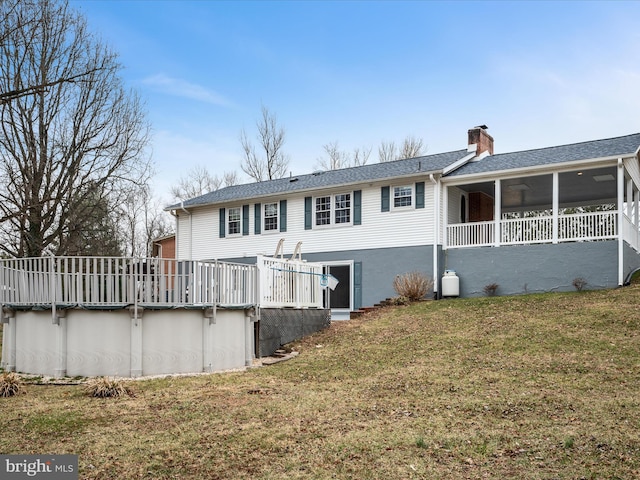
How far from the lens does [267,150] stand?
3734 centimetres

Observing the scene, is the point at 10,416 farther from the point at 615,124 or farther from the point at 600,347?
the point at 615,124

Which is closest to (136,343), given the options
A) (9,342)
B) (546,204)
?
(9,342)

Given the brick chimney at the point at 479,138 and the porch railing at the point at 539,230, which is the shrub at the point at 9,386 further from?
the brick chimney at the point at 479,138

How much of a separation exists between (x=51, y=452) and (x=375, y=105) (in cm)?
1959

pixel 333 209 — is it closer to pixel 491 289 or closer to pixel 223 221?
pixel 223 221

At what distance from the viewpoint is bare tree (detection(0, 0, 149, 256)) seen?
65.1 feet

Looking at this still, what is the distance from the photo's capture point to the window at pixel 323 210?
65.9 ft

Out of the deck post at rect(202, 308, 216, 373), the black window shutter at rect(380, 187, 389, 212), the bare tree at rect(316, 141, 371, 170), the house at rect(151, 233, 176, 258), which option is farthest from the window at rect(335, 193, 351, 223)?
the bare tree at rect(316, 141, 371, 170)

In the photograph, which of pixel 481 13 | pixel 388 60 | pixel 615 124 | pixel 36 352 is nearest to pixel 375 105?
pixel 388 60

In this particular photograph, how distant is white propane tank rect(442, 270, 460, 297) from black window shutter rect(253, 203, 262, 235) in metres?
7.46

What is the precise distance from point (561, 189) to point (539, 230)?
3.08m

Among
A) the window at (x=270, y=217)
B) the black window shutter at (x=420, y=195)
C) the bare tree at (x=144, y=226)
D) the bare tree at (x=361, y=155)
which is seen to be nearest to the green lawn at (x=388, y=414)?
the black window shutter at (x=420, y=195)

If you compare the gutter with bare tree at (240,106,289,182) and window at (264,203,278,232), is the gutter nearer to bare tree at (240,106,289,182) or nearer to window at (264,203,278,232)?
window at (264,203,278,232)

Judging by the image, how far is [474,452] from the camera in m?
5.44
